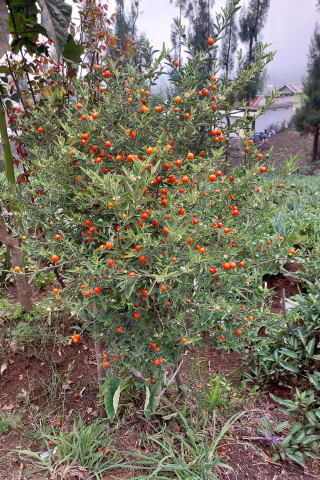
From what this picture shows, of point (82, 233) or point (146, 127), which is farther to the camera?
point (82, 233)

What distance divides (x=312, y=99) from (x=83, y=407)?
35.9 ft

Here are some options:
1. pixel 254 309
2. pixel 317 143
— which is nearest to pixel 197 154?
pixel 254 309

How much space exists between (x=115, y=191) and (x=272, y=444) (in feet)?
4.61

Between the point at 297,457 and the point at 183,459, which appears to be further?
the point at 297,457

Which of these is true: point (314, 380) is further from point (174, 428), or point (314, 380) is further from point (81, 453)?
point (81, 453)

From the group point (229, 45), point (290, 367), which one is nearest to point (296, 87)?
point (229, 45)

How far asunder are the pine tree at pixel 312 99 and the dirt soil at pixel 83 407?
10125 mm

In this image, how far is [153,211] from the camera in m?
1.16

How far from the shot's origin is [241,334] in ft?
4.87

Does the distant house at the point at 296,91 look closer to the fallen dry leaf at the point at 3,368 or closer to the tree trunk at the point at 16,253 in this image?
the tree trunk at the point at 16,253

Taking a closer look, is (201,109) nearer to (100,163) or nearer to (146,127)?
(146,127)

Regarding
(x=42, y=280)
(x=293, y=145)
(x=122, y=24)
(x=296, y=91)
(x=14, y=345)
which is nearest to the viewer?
(x=14, y=345)

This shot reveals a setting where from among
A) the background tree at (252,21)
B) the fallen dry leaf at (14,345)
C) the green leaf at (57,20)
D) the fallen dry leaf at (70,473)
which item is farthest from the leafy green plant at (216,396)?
the background tree at (252,21)

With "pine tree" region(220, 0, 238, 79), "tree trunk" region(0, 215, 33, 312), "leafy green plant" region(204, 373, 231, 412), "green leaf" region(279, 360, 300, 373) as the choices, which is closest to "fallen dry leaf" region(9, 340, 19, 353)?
"tree trunk" region(0, 215, 33, 312)
